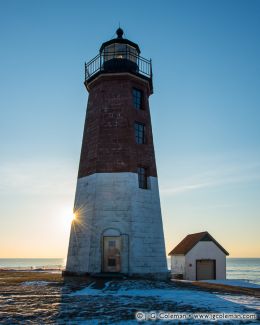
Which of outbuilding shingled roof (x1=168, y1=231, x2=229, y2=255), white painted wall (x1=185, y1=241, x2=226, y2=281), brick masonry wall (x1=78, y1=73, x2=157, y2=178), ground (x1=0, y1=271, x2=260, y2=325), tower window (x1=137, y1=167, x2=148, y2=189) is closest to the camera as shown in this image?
ground (x1=0, y1=271, x2=260, y2=325)

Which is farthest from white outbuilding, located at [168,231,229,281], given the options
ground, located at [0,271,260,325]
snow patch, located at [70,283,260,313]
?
snow patch, located at [70,283,260,313]

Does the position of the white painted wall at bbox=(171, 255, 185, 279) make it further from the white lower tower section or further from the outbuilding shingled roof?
the white lower tower section

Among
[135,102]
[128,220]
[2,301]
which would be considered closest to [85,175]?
[128,220]

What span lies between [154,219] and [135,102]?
23.2ft

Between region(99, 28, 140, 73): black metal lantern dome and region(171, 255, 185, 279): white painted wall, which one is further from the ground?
region(99, 28, 140, 73): black metal lantern dome

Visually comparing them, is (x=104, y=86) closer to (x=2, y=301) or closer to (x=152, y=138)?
(x=152, y=138)

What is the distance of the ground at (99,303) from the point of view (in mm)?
8289

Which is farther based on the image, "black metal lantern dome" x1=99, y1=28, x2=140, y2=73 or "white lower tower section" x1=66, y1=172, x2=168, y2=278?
"black metal lantern dome" x1=99, y1=28, x2=140, y2=73

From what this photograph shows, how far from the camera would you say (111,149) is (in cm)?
1833

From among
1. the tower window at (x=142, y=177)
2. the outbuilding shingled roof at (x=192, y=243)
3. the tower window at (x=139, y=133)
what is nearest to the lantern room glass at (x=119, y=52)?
the tower window at (x=139, y=133)

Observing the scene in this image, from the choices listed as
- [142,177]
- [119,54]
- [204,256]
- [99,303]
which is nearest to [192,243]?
[204,256]

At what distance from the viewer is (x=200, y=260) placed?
96.9 ft

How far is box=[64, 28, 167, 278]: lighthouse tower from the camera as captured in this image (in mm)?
17016

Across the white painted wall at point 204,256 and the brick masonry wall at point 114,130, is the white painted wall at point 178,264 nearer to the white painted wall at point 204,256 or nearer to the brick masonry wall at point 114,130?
the white painted wall at point 204,256
